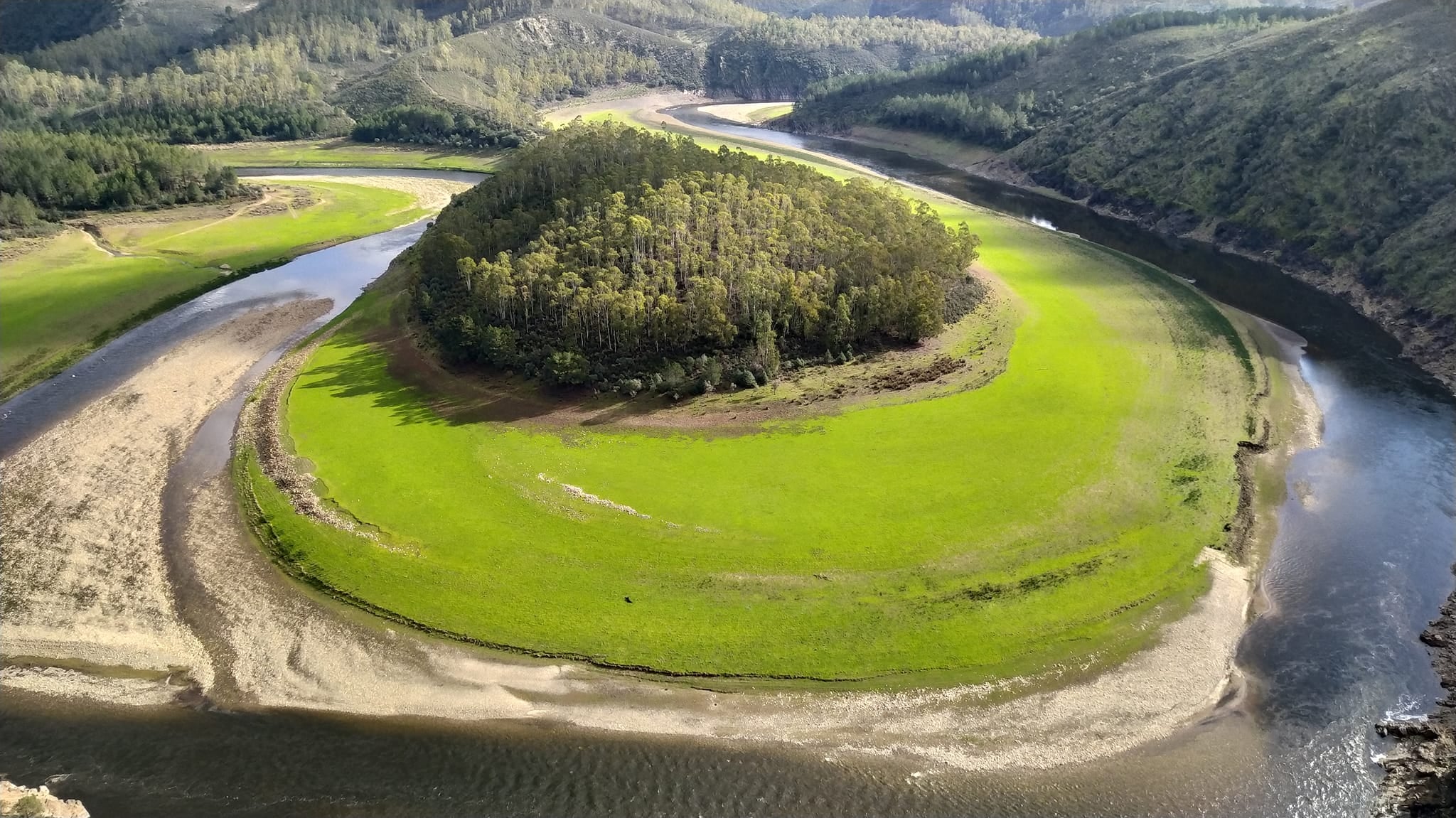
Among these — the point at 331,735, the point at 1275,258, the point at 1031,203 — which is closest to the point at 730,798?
the point at 331,735

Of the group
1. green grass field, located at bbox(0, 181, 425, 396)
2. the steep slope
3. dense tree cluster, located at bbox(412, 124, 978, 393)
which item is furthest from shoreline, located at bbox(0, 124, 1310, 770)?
the steep slope

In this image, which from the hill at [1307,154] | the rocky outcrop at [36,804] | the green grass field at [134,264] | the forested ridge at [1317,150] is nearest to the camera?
the rocky outcrop at [36,804]

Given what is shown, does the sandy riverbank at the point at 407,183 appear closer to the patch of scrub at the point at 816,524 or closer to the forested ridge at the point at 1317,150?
the patch of scrub at the point at 816,524

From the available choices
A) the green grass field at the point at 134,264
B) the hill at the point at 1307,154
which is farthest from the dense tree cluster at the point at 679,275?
the hill at the point at 1307,154

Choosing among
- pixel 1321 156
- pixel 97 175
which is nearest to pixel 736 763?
pixel 1321 156

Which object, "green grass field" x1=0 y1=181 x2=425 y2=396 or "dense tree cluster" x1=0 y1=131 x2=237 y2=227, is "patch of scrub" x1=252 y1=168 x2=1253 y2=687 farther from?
"dense tree cluster" x1=0 y1=131 x2=237 y2=227

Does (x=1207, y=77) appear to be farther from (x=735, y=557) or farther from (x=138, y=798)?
(x=138, y=798)

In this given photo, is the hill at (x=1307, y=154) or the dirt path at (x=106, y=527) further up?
the hill at (x=1307, y=154)
